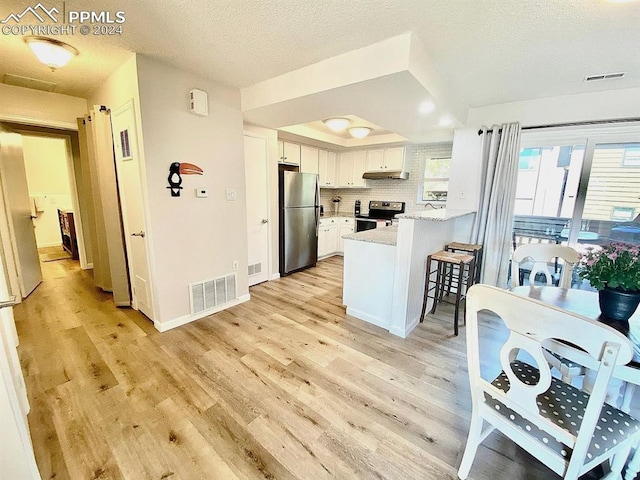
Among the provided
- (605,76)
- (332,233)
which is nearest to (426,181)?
(332,233)

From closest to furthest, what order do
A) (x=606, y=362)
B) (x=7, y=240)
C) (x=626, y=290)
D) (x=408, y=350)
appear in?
(x=606, y=362) → (x=626, y=290) → (x=408, y=350) → (x=7, y=240)

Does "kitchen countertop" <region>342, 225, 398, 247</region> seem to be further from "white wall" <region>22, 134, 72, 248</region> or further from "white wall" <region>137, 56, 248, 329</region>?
"white wall" <region>22, 134, 72, 248</region>

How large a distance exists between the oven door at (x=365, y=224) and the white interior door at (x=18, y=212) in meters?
5.12

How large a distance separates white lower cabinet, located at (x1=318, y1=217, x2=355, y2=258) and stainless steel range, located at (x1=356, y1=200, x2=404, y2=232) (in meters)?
0.22

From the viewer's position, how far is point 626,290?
1277 millimetres

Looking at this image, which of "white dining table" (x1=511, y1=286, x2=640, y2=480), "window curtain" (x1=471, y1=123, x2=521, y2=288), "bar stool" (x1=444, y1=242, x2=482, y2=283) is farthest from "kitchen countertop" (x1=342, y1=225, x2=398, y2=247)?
"window curtain" (x1=471, y1=123, x2=521, y2=288)

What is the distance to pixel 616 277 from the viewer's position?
1.26 metres

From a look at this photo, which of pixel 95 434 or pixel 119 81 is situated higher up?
pixel 119 81

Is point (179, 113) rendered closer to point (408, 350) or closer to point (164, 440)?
point (164, 440)

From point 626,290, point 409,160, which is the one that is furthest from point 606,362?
point 409,160

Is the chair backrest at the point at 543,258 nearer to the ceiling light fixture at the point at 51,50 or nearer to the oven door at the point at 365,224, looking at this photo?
the oven door at the point at 365,224

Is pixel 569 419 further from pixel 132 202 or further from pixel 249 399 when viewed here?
pixel 132 202

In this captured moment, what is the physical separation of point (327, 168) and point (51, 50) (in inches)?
166

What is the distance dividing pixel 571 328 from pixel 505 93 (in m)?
3.03
